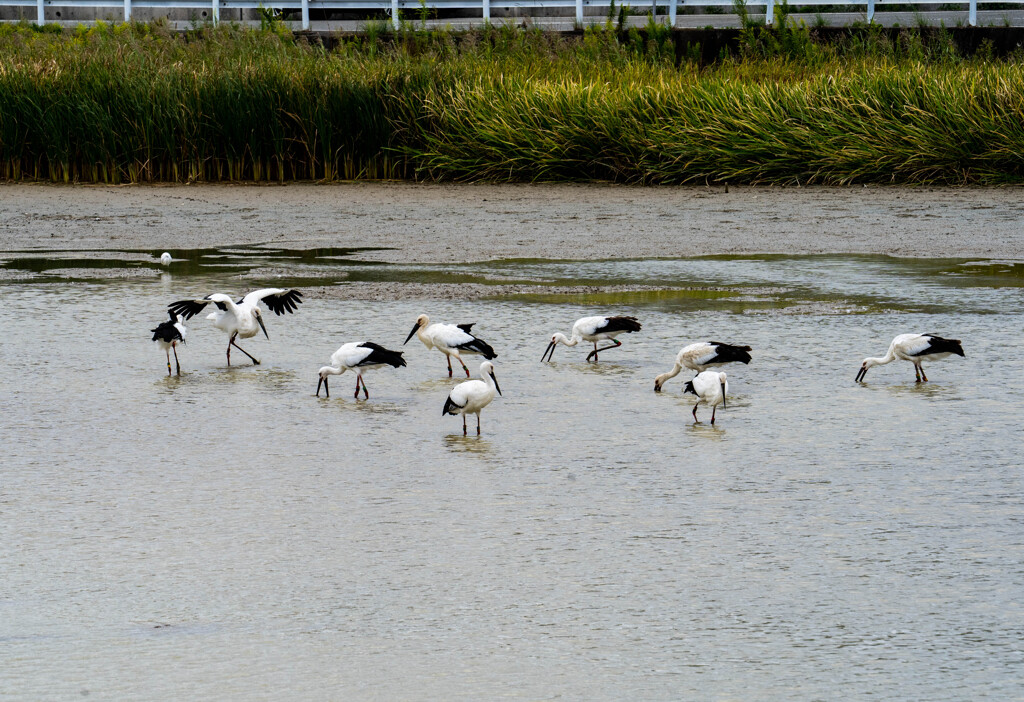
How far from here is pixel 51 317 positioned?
418 inches

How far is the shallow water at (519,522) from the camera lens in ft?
13.9

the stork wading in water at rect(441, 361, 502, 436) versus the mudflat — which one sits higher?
the mudflat

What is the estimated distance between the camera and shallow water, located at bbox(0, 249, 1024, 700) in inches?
166

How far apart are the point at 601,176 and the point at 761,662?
55.4 feet

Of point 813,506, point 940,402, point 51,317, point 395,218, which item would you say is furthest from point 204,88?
point 813,506

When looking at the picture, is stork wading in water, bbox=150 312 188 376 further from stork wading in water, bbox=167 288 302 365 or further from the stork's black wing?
the stork's black wing

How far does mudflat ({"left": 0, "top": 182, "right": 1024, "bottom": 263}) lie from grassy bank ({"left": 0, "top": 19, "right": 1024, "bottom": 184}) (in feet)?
1.82

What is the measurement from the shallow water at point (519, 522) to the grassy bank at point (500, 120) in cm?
956

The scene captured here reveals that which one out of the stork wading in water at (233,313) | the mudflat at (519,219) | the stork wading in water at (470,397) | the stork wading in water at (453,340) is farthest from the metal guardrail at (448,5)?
the stork wading in water at (470,397)

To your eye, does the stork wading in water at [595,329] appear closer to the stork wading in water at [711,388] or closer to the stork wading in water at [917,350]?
the stork wading in water at [917,350]

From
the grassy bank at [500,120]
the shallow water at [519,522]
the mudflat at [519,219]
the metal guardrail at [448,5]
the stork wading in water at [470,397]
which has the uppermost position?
the metal guardrail at [448,5]

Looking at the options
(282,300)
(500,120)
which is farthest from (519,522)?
(500,120)

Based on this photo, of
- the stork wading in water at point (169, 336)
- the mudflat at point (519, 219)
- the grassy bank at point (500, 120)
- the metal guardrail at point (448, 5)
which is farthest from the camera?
the metal guardrail at point (448, 5)

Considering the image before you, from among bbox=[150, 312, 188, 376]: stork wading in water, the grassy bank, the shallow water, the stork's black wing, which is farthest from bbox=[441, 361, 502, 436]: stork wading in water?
the grassy bank
